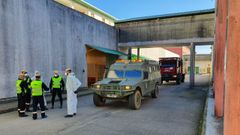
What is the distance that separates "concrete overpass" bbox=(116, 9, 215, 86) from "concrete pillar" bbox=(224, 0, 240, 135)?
17.5 m

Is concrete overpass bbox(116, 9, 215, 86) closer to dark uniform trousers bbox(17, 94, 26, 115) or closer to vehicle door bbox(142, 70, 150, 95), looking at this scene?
vehicle door bbox(142, 70, 150, 95)

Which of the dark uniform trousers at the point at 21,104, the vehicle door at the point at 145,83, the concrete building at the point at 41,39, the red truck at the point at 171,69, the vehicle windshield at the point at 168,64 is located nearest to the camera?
the dark uniform trousers at the point at 21,104

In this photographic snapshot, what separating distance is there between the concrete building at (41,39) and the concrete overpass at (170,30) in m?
4.95

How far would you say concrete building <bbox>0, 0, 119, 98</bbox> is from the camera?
11013 mm

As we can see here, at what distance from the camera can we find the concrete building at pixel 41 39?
1101 cm

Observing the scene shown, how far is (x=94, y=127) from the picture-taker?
6.65 metres

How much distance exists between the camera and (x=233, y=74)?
2.92 metres

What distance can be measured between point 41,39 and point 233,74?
12437 millimetres

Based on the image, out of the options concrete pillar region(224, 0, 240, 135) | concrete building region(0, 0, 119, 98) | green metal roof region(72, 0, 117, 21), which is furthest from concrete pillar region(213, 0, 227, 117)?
green metal roof region(72, 0, 117, 21)

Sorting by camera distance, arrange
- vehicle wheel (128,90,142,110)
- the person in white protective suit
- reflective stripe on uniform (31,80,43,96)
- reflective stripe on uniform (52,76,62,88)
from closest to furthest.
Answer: reflective stripe on uniform (31,80,43,96), the person in white protective suit, vehicle wheel (128,90,142,110), reflective stripe on uniform (52,76,62,88)

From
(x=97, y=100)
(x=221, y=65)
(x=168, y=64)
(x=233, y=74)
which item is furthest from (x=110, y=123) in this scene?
(x=168, y=64)

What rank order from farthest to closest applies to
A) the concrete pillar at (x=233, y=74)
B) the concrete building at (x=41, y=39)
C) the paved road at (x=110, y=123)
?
the concrete building at (x=41, y=39) < the paved road at (x=110, y=123) < the concrete pillar at (x=233, y=74)

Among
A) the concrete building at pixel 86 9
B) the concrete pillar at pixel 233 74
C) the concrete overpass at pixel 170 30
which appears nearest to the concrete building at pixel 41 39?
the concrete overpass at pixel 170 30

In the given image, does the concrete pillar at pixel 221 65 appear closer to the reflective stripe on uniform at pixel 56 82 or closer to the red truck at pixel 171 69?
the reflective stripe on uniform at pixel 56 82
